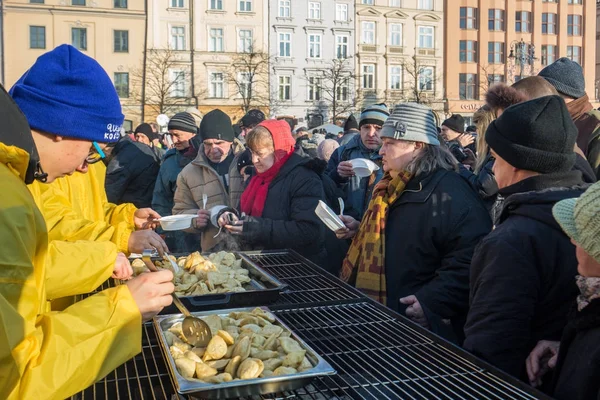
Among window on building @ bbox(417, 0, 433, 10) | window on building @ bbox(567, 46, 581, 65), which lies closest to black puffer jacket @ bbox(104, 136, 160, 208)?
window on building @ bbox(417, 0, 433, 10)

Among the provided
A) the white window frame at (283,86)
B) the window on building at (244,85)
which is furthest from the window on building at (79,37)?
the white window frame at (283,86)

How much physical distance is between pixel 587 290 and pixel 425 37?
1750 inches

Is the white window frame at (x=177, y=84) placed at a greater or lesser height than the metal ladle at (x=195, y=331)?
Result: greater

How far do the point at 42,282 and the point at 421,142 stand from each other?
7.76 feet

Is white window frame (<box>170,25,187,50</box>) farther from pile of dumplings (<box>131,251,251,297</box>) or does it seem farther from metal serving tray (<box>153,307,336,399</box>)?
metal serving tray (<box>153,307,336,399</box>)

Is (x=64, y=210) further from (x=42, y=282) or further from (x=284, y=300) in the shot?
(x=42, y=282)

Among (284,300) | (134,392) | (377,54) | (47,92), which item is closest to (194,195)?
(284,300)

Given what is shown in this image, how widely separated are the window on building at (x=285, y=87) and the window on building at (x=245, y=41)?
2989 mm

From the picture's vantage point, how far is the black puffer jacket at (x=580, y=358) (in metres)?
1.73

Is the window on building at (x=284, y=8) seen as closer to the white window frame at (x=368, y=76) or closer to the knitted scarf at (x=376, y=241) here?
the white window frame at (x=368, y=76)

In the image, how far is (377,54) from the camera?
138 ft

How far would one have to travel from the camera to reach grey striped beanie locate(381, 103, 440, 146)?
3410 millimetres

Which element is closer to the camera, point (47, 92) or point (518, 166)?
point (47, 92)

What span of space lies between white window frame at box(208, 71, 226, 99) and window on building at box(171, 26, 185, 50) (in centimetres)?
250
